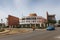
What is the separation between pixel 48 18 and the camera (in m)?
144

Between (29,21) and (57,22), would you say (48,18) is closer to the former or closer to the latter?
(57,22)

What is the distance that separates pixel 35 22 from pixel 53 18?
1381 inches

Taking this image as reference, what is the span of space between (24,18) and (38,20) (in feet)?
35.0

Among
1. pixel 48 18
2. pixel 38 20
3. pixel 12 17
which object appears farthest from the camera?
pixel 48 18

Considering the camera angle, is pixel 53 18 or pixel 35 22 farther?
pixel 53 18

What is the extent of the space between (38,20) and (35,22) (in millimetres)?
2420

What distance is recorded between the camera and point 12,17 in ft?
307

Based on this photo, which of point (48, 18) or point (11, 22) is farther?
point (48, 18)

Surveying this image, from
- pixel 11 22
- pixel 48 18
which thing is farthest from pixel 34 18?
pixel 11 22

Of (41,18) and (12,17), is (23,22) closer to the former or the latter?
(41,18)

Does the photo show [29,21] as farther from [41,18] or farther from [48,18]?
[48,18]

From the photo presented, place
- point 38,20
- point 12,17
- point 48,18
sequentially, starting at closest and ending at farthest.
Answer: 1. point 12,17
2. point 38,20
3. point 48,18

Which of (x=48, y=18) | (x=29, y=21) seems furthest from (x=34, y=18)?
(x=48, y=18)

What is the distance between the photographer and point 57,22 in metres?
151
